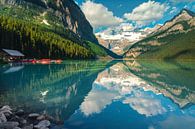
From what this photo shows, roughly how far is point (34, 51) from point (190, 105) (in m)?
135

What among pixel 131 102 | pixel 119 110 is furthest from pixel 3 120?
pixel 131 102

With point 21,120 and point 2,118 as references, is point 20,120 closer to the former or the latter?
point 21,120

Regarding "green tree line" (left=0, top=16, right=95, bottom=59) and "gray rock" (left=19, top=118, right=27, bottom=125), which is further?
"green tree line" (left=0, top=16, right=95, bottom=59)

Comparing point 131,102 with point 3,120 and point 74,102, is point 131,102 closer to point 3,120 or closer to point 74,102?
point 74,102

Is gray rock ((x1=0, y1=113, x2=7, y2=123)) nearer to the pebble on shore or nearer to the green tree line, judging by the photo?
the pebble on shore

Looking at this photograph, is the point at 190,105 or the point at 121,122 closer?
the point at 121,122

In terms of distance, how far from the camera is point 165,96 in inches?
1549

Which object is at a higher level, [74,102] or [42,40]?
[42,40]

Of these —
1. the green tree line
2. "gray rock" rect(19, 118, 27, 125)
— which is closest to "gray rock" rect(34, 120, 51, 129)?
"gray rock" rect(19, 118, 27, 125)

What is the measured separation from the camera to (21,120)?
20453 millimetres

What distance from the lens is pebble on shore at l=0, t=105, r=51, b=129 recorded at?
1828 centimetres

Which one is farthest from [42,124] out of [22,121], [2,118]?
[2,118]

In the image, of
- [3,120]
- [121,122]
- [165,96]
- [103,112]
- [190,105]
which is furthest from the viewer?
[165,96]

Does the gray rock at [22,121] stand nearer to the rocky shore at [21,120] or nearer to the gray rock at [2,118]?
the rocky shore at [21,120]
